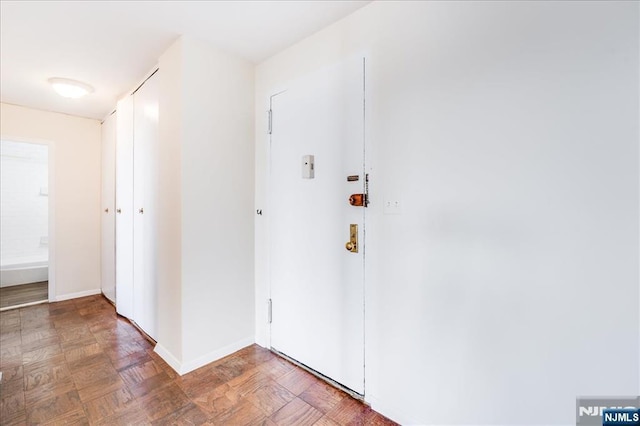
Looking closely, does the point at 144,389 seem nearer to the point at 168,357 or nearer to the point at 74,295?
the point at 168,357

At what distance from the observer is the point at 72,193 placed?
11.8ft

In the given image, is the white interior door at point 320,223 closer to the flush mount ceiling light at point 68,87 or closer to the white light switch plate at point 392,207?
the white light switch plate at point 392,207

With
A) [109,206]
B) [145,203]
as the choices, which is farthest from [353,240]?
[109,206]

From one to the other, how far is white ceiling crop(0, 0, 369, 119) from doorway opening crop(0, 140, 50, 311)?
2650mm

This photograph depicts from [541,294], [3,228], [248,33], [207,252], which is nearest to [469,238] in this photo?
[541,294]

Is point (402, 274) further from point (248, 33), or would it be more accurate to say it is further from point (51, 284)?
point (51, 284)

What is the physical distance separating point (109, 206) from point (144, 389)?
2.60 m

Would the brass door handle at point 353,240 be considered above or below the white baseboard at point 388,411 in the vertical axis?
above

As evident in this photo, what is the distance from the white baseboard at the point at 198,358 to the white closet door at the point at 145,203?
36 centimetres

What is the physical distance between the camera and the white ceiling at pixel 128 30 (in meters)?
1.64

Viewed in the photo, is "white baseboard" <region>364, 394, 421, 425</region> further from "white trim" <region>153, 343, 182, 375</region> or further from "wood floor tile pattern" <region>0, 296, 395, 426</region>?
"white trim" <region>153, 343, 182, 375</region>

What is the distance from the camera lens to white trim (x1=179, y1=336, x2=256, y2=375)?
1930 mm
